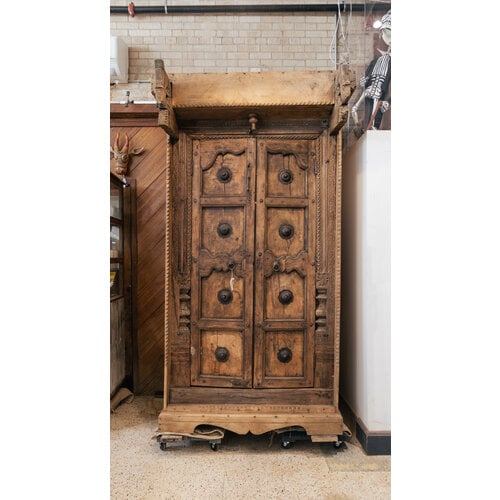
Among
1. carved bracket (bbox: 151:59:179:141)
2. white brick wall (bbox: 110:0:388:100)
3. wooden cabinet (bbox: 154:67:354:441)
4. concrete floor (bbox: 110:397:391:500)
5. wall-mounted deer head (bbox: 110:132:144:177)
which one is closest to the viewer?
concrete floor (bbox: 110:397:391:500)

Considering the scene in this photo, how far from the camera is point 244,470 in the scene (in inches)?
67.9

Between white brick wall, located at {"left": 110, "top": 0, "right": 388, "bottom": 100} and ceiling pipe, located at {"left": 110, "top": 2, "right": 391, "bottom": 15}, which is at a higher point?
ceiling pipe, located at {"left": 110, "top": 2, "right": 391, "bottom": 15}

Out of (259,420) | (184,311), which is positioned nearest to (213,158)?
(184,311)

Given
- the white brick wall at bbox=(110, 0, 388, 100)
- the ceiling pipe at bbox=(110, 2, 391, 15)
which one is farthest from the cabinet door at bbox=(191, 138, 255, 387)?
the ceiling pipe at bbox=(110, 2, 391, 15)

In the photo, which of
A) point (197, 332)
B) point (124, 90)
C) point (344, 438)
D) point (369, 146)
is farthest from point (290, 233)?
point (124, 90)

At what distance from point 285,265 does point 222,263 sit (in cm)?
41

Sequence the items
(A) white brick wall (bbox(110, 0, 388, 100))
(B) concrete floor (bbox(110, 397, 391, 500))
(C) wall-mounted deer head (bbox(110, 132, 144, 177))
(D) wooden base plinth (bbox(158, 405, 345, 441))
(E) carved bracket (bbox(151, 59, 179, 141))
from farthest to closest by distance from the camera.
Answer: (A) white brick wall (bbox(110, 0, 388, 100)) < (C) wall-mounted deer head (bbox(110, 132, 144, 177)) < (D) wooden base plinth (bbox(158, 405, 345, 441)) < (E) carved bracket (bbox(151, 59, 179, 141)) < (B) concrete floor (bbox(110, 397, 391, 500))

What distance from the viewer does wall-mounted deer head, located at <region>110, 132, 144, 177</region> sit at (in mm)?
2568

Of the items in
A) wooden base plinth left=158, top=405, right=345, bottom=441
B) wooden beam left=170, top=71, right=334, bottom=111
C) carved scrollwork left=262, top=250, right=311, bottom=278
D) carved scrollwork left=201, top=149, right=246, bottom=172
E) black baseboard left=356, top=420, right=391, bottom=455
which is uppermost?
wooden beam left=170, top=71, right=334, bottom=111

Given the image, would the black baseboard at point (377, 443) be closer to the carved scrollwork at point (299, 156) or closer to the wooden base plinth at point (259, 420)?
the wooden base plinth at point (259, 420)

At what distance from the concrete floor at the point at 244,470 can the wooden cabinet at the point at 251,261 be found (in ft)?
0.90

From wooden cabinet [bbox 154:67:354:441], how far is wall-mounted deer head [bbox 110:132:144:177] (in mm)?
827

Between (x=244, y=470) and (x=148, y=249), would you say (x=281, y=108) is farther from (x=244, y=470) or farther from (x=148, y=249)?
(x=244, y=470)

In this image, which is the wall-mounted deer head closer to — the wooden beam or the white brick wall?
the white brick wall
